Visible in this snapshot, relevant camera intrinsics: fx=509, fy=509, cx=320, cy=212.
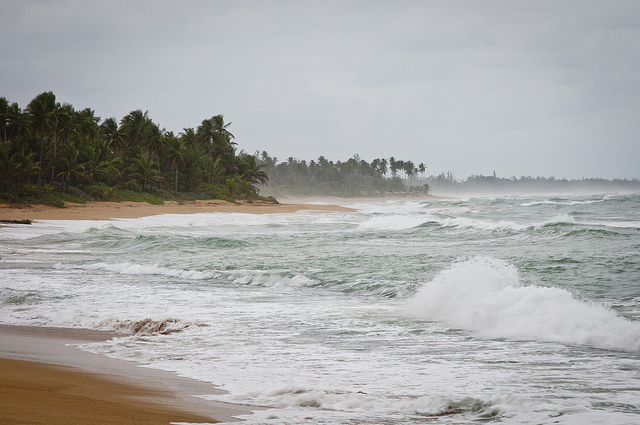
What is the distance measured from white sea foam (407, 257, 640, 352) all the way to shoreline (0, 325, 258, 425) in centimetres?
398

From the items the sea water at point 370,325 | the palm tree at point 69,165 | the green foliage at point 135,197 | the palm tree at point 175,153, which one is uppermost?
the palm tree at point 175,153

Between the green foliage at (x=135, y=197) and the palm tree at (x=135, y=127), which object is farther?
the palm tree at (x=135, y=127)

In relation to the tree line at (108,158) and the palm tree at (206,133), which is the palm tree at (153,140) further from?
the palm tree at (206,133)

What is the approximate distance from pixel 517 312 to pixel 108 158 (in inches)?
2030

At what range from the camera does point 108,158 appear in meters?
51.9

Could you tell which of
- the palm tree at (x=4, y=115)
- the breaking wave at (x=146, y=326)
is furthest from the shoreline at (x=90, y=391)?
the palm tree at (x=4, y=115)

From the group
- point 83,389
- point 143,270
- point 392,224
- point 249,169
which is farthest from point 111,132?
point 83,389

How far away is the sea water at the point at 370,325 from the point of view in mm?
3953

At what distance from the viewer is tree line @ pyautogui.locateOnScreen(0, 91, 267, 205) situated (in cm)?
4062

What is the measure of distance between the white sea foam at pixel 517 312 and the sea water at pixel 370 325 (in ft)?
0.07

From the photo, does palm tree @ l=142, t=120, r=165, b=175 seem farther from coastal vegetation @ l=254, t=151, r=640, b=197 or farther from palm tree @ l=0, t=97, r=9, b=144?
coastal vegetation @ l=254, t=151, r=640, b=197

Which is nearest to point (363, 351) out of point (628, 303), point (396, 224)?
point (628, 303)

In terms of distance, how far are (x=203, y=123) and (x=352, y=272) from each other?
59160mm

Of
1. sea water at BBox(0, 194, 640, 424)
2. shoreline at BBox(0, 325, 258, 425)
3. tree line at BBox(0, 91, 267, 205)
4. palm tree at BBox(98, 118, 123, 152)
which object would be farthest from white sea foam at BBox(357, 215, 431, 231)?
palm tree at BBox(98, 118, 123, 152)
